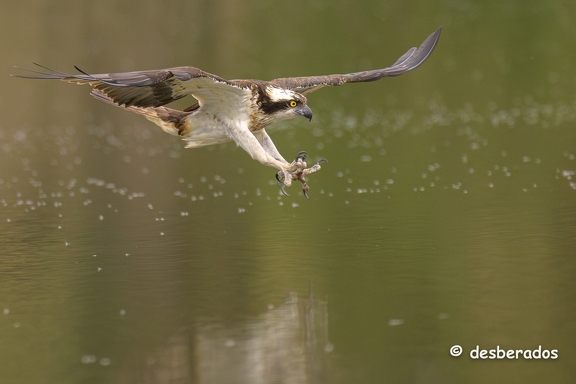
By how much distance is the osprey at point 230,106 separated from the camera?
38.3 feet

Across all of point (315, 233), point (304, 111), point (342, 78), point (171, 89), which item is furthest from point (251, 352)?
→ point (342, 78)

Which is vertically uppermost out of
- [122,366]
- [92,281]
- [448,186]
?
[448,186]

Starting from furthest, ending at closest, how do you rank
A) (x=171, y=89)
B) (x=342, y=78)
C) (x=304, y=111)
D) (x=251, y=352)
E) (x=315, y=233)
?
1. (x=342, y=78)
2. (x=315, y=233)
3. (x=304, y=111)
4. (x=171, y=89)
5. (x=251, y=352)

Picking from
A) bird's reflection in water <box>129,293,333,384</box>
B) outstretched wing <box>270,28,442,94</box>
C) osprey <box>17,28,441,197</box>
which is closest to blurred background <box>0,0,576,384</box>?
bird's reflection in water <box>129,293,333,384</box>

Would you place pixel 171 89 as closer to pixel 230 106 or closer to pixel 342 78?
pixel 230 106

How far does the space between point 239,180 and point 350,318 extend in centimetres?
824

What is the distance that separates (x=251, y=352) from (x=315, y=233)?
4.55 metres

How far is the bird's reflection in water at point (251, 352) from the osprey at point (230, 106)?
2.72m

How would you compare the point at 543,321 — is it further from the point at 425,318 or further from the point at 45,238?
the point at 45,238

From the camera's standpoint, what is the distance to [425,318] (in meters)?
9.36

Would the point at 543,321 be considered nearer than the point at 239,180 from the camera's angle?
Yes

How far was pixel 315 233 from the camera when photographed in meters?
13.2

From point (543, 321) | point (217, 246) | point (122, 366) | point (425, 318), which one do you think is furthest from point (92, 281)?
point (543, 321)

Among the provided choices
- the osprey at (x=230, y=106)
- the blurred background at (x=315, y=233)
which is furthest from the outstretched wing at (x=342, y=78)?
the blurred background at (x=315, y=233)
